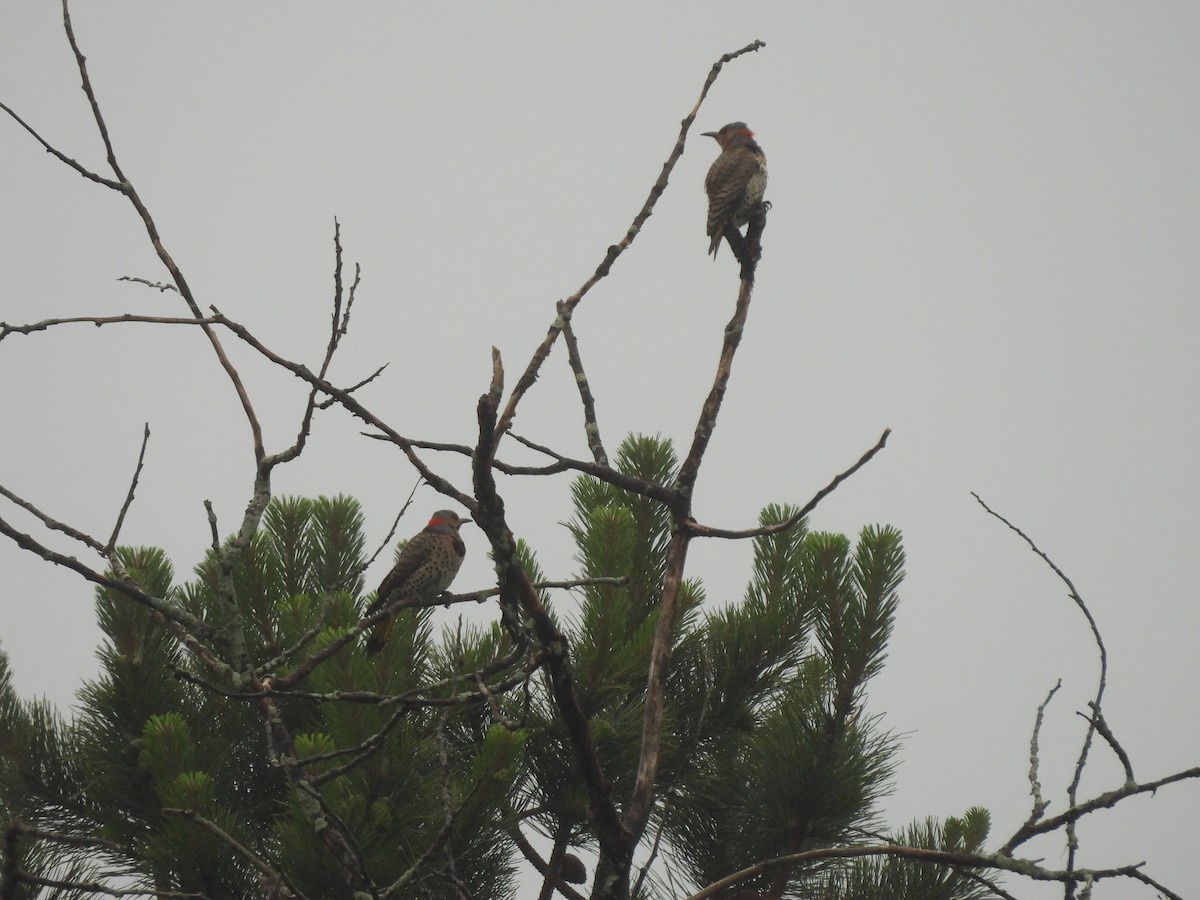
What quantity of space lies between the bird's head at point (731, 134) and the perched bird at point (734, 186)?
2.52 feet

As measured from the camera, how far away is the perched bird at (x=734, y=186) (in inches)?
230

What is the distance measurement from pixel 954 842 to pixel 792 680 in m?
0.87

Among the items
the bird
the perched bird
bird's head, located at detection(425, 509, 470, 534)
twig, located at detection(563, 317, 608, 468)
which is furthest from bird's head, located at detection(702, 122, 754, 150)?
twig, located at detection(563, 317, 608, 468)

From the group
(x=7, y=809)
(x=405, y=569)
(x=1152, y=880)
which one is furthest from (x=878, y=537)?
(x=7, y=809)

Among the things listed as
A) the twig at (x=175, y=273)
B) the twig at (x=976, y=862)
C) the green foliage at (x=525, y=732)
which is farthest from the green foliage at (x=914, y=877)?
the twig at (x=175, y=273)

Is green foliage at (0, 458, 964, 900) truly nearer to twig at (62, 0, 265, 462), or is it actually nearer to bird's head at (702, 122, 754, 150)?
twig at (62, 0, 265, 462)

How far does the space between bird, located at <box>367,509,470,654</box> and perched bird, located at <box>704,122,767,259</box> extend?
2.02m

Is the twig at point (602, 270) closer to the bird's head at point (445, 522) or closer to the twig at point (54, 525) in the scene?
the twig at point (54, 525)

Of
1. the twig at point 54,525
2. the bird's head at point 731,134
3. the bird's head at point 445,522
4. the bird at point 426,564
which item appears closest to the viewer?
the twig at point 54,525

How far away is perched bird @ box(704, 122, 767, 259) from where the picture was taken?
583cm

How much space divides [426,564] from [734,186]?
2468 millimetres

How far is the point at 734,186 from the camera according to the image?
594cm

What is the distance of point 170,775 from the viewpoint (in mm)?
3857

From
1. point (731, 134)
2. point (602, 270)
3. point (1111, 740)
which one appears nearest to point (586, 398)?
point (602, 270)
